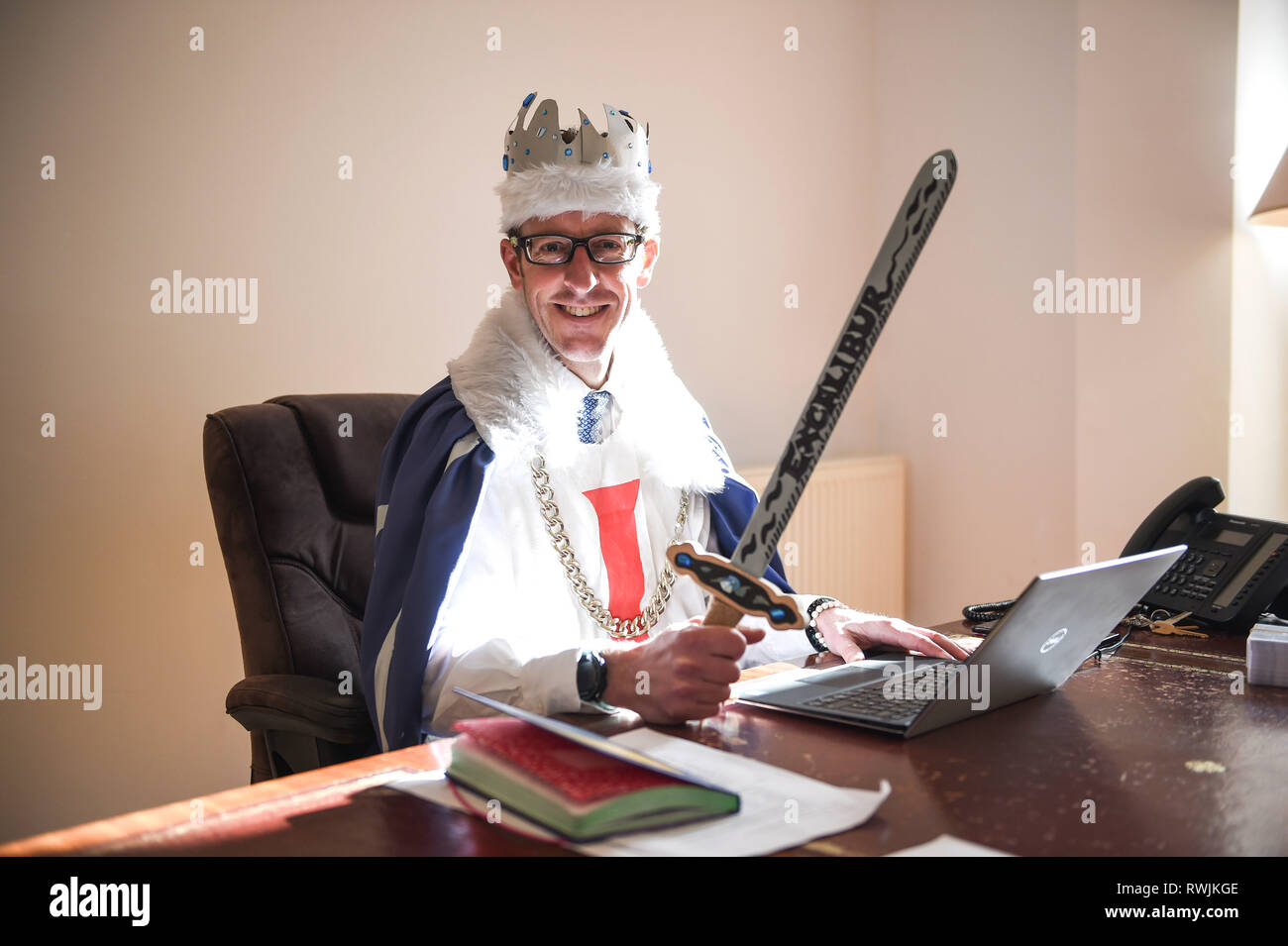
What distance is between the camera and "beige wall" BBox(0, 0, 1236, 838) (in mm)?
2377

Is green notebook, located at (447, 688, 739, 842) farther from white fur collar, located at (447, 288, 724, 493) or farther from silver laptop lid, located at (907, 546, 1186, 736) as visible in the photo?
white fur collar, located at (447, 288, 724, 493)

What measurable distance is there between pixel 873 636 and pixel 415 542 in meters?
0.70

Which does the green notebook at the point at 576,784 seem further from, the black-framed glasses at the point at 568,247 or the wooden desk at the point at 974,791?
the black-framed glasses at the point at 568,247

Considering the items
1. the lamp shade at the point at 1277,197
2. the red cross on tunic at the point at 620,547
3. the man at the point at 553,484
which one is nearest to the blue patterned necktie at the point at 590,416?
the man at the point at 553,484

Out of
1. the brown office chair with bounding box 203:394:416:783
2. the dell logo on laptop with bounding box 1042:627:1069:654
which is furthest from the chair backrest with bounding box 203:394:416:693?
the dell logo on laptop with bounding box 1042:627:1069:654

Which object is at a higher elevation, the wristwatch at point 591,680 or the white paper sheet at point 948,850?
the wristwatch at point 591,680

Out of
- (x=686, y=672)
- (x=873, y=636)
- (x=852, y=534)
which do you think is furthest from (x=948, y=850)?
(x=852, y=534)

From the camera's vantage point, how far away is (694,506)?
1973 millimetres

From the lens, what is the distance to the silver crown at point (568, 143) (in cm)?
187

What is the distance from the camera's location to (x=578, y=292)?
1.85 m

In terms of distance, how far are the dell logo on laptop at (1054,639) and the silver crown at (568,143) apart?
1.13 metres
